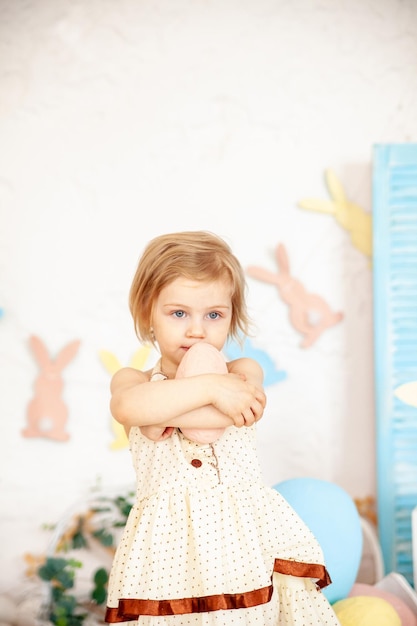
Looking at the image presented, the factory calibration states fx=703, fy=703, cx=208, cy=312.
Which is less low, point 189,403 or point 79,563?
point 189,403

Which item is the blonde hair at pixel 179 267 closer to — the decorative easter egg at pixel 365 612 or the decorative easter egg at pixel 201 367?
the decorative easter egg at pixel 201 367

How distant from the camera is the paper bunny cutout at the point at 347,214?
8.29ft

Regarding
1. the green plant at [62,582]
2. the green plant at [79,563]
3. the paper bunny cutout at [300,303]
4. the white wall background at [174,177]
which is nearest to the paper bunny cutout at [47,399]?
the white wall background at [174,177]

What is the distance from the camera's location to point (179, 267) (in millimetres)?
1489

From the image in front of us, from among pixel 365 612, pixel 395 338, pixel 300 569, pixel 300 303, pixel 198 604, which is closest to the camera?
pixel 198 604

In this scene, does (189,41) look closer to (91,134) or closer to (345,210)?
(91,134)

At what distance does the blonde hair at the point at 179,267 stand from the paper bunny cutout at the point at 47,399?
101cm

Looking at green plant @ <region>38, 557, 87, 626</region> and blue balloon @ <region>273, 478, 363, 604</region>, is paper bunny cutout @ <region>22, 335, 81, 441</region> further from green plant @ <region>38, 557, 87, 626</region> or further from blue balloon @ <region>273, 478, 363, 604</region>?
blue balloon @ <region>273, 478, 363, 604</region>

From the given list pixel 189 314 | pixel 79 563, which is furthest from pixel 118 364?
pixel 189 314

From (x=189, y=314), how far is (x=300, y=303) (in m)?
1.09

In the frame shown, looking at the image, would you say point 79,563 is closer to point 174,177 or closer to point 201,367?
point 201,367

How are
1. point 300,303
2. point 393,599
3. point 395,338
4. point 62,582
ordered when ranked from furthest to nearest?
point 300,303 → point 395,338 → point 62,582 → point 393,599

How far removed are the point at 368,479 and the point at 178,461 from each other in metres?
1.28

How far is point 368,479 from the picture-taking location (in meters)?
2.53
